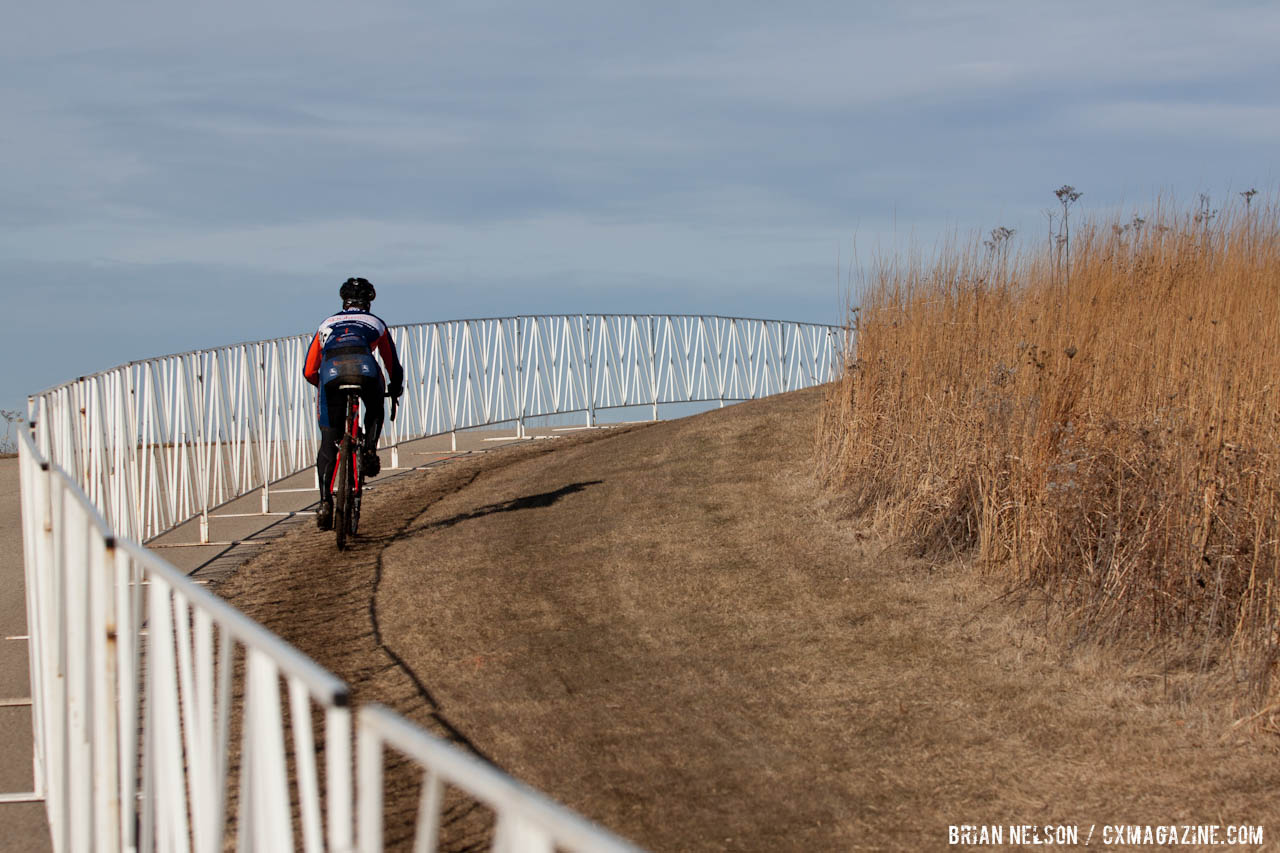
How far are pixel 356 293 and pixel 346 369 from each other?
80 centimetres

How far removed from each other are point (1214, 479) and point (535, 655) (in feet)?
12.5

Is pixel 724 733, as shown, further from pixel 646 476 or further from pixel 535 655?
pixel 646 476

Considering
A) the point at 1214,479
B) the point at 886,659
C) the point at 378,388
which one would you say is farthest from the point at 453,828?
the point at 378,388

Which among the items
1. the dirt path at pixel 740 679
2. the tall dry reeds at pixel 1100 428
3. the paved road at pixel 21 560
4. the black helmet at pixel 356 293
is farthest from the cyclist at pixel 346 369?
the tall dry reeds at pixel 1100 428

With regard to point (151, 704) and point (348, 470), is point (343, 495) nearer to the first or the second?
point (348, 470)

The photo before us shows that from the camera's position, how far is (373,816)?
196cm

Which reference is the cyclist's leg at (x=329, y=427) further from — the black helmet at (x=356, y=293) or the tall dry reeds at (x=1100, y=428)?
the tall dry reeds at (x=1100, y=428)

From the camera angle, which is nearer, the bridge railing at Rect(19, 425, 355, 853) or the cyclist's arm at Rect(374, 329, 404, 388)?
the bridge railing at Rect(19, 425, 355, 853)

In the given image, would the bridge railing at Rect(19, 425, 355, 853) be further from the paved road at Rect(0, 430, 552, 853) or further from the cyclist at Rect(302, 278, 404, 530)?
the cyclist at Rect(302, 278, 404, 530)

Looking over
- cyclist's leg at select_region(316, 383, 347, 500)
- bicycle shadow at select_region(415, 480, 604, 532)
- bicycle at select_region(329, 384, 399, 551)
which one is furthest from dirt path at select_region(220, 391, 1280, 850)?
cyclist's leg at select_region(316, 383, 347, 500)

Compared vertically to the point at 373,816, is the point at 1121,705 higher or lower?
lower

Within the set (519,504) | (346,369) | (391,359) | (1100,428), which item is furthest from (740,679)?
(519,504)

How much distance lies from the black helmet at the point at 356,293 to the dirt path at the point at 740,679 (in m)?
1.99

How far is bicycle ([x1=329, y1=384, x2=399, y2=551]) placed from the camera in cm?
1059
